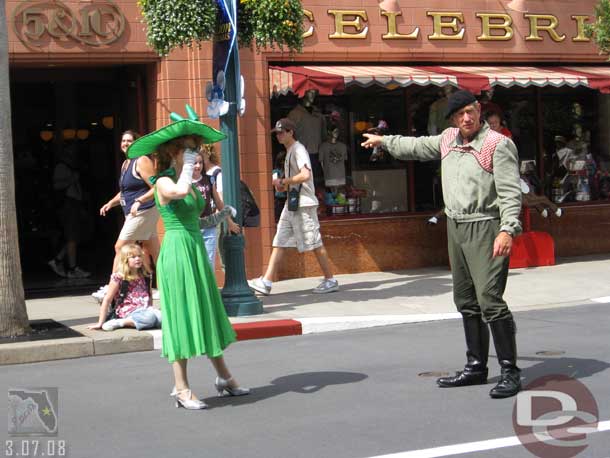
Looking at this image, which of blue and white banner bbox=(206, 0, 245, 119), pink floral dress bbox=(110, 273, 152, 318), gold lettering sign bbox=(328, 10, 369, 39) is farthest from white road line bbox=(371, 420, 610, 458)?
gold lettering sign bbox=(328, 10, 369, 39)

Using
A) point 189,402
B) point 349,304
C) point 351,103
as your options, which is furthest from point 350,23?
point 189,402

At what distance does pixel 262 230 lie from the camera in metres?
13.5

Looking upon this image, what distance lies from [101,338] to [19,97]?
8442mm

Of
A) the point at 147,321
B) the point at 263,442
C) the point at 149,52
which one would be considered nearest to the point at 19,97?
the point at 149,52

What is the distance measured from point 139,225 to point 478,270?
4.78 metres

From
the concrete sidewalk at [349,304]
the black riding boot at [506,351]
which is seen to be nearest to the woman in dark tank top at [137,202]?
the concrete sidewalk at [349,304]

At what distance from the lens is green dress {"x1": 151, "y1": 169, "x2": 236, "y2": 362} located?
698 centimetres

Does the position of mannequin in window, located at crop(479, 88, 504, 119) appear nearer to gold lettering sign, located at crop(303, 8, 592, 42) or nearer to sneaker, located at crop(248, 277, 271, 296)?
gold lettering sign, located at crop(303, 8, 592, 42)

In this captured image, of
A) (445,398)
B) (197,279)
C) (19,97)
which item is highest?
(19,97)

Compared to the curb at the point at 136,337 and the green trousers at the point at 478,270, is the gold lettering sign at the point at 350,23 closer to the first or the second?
the curb at the point at 136,337

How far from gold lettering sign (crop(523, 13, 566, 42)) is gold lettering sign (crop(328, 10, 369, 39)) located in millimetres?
2555

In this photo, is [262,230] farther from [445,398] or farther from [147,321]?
[445,398]

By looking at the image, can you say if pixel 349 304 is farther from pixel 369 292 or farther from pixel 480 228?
pixel 480 228

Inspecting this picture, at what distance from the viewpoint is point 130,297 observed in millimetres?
10008
